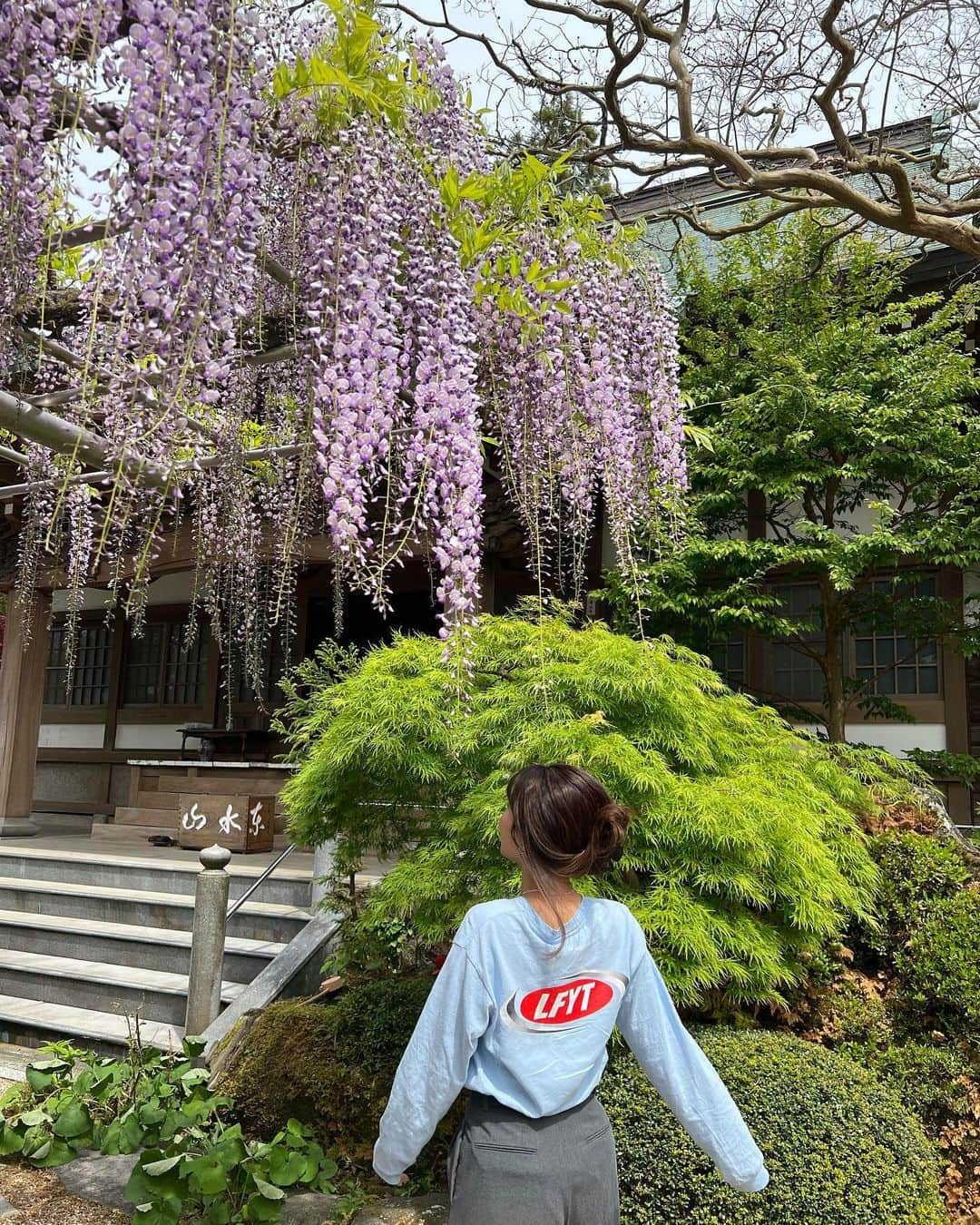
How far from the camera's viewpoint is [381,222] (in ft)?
8.71

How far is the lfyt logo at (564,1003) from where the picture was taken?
5.45ft

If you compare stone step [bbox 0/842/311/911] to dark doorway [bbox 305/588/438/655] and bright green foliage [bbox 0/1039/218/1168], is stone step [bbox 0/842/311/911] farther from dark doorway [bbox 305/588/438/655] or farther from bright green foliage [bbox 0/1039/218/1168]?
dark doorway [bbox 305/588/438/655]

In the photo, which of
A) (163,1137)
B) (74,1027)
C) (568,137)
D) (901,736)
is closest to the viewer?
(163,1137)

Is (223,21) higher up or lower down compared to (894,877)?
higher up

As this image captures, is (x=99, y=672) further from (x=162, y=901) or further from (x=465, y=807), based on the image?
(x=465, y=807)

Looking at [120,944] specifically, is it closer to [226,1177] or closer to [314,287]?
[226,1177]

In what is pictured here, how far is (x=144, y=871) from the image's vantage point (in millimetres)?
6664

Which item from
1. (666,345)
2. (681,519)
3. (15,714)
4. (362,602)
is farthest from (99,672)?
(666,345)

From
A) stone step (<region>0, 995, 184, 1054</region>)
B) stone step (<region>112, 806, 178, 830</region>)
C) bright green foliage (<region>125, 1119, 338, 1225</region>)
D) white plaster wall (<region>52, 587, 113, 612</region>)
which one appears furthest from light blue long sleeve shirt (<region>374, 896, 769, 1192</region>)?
white plaster wall (<region>52, 587, 113, 612</region>)

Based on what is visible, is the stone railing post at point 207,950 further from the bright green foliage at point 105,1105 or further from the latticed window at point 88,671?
the latticed window at point 88,671

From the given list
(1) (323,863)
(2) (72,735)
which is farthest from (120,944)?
(2) (72,735)

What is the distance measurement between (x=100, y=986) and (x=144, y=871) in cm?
135

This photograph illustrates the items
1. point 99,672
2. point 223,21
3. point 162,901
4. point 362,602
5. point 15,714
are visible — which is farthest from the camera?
point 99,672

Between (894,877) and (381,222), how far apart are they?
351 cm
